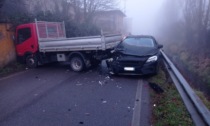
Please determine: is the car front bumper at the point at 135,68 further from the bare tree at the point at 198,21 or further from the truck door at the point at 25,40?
the bare tree at the point at 198,21

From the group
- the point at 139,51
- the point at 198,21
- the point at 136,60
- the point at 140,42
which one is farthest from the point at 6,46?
the point at 198,21

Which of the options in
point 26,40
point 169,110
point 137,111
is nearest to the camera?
point 169,110

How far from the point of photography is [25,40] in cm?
1378

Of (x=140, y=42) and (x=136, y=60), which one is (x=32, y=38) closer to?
(x=140, y=42)

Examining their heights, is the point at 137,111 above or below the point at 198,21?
below

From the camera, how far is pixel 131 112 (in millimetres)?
6051

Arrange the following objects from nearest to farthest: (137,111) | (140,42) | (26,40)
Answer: (137,111) < (140,42) < (26,40)

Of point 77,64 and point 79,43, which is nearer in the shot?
point 79,43

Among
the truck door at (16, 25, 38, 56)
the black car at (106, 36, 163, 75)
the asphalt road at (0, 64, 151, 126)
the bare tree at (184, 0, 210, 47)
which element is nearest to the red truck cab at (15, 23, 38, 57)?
the truck door at (16, 25, 38, 56)

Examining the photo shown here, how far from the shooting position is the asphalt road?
5.63 meters

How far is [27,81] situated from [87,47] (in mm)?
3085

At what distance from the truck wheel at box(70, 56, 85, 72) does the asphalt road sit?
1.07 metres

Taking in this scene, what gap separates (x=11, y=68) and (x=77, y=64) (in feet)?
13.9

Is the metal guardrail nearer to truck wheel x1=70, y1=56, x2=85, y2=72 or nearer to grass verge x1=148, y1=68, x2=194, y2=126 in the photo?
grass verge x1=148, y1=68, x2=194, y2=126
